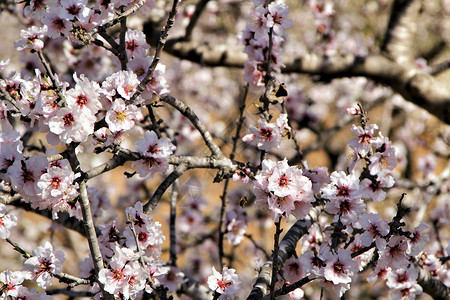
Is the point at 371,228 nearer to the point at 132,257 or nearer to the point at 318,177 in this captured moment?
the point at 318,177

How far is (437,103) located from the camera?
10.7 ft

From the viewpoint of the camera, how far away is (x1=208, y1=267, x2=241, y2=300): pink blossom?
6.53 feet

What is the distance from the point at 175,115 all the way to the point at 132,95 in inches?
134

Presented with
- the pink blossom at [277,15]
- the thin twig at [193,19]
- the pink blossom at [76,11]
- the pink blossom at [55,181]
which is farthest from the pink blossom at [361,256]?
the thin twig at [193,19]

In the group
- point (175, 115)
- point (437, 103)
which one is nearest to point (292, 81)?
point (175, 115)

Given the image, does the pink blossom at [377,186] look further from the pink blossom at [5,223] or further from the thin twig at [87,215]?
the pink blossom at [5,223]

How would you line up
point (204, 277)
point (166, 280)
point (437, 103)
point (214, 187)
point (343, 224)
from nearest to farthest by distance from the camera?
point (343, 224), point (166, 280), point (437, 103), point (204, 277), point (214, 187)

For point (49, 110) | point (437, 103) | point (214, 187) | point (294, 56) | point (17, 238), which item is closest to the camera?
point (49, 110)

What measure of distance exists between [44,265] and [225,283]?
850 mm

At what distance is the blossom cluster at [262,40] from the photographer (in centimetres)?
225

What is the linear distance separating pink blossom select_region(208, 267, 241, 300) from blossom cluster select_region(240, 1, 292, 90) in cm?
116

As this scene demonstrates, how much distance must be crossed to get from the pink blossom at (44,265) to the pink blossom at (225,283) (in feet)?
2.34

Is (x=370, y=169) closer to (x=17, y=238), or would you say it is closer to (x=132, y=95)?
(x=132, y=95)

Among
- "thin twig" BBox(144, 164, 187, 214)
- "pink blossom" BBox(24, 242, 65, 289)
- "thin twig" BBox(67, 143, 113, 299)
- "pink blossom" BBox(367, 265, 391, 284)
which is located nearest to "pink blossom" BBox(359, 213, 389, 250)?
"pink blossom" BBox(367, 265, 391, 284)
